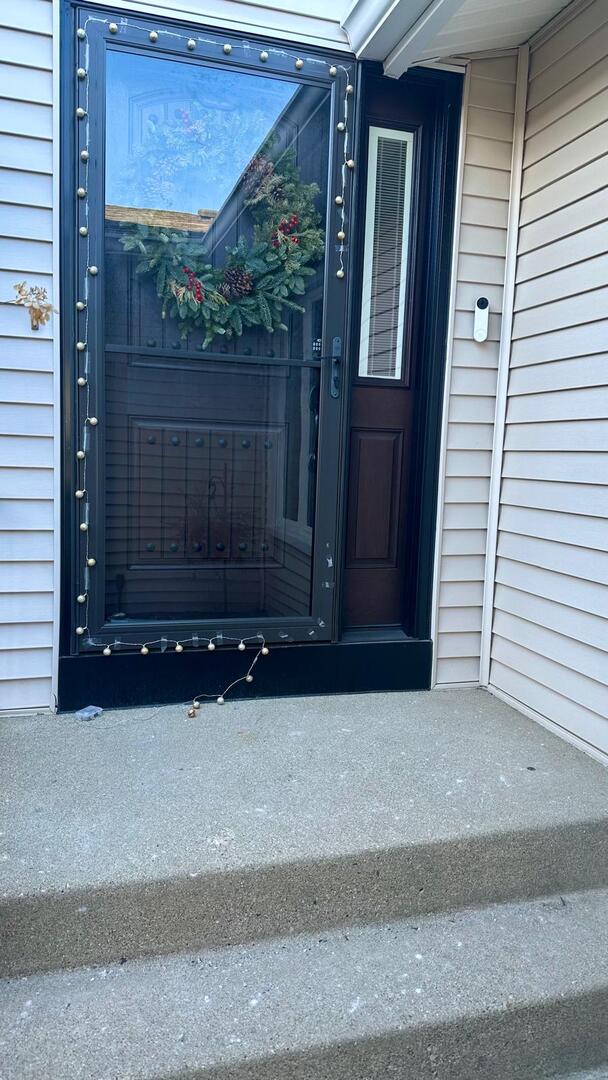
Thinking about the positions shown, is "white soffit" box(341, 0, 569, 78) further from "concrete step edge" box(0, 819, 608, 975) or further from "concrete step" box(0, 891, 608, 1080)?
"concrete step" box(0, 891, 608, 1080)

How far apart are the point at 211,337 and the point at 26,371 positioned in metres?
0.58

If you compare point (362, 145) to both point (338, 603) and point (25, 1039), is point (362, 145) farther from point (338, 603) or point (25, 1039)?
point (25, 1039)

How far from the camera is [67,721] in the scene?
7.02 ft

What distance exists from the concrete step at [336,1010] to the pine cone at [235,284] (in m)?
1.83

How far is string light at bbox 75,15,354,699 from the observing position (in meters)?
2.02

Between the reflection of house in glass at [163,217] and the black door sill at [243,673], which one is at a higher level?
the reflection of house in glass at [163,217]

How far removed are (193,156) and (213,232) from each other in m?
0.23

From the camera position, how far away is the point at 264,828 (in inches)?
62.1

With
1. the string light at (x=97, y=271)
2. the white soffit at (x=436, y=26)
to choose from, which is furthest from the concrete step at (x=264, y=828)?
the white soffit at (x=436, y=26)

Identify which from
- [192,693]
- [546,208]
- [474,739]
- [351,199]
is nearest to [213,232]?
[351,199]

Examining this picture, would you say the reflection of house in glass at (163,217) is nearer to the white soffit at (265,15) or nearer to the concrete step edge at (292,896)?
the white soffit at (265,15)

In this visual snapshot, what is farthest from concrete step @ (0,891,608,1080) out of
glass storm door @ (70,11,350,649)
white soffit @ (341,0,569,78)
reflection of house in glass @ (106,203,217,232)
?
white soffit @ (341,0,569,78)

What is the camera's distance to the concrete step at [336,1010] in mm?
1175

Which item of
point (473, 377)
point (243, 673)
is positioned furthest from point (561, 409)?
point (243, 673)
